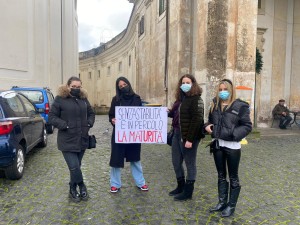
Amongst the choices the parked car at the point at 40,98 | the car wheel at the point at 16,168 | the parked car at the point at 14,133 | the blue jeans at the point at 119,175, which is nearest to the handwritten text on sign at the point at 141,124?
the blue jeans at the point at 119,175

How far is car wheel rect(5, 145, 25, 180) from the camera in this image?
16.4ft

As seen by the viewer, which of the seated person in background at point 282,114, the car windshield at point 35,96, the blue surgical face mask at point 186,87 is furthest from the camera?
the seated person in background at point 282,114

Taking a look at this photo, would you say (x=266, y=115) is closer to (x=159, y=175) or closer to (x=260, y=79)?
(x=260, y=79)

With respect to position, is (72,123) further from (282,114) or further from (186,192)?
(282,114)

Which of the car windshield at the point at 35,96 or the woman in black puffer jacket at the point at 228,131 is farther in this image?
the car windshield at the point at 35,96

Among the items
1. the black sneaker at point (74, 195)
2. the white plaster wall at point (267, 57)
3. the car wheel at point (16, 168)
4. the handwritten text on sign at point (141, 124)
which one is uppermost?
the white plaster wall at point (267, 57)

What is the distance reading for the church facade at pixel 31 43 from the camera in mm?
15320

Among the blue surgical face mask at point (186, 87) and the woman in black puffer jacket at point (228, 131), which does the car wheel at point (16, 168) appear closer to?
the blue surgical face mask at point (186, 87)

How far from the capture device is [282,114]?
1227 centimetres

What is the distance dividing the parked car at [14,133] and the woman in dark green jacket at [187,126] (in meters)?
2.75

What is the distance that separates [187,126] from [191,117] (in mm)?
134

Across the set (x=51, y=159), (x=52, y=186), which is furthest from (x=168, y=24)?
(x=52, y=186)

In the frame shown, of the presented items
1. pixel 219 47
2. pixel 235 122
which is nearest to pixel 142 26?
pixel 219 47

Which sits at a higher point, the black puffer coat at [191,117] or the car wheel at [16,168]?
the black puffer coat at [191,117]
